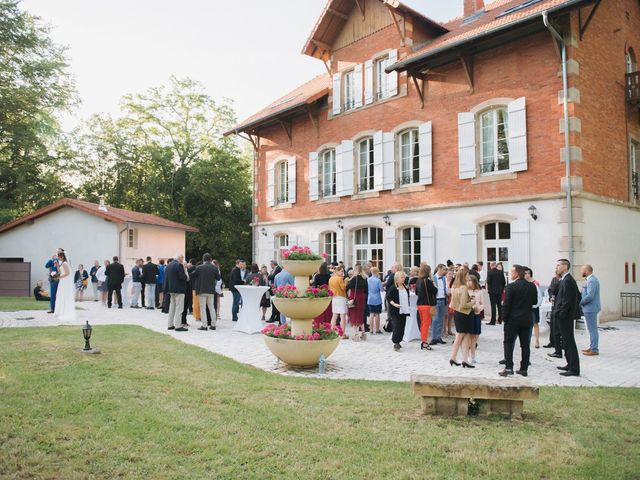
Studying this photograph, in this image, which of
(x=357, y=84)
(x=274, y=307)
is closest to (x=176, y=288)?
(x=274, y=307)

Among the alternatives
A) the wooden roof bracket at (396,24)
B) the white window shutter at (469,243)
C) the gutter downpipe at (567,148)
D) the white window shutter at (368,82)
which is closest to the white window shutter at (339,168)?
the white window shutter at (368,82)

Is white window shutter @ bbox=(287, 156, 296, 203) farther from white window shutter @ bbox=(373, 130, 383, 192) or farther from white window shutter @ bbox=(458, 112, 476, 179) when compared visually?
white window shutter @ bbox=(458, 112, 476, 179)

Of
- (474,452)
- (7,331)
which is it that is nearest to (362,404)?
(474,452)

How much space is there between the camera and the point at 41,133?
28.8 meters

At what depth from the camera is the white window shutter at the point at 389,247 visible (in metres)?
16.7

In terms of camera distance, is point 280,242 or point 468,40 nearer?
point 468,40

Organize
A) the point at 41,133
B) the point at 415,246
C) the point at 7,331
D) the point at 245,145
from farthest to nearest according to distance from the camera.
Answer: the point at 245,145 < the point at 41,133 < the point at 415,246 < the point at 7,331

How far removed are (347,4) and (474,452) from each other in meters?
17.8

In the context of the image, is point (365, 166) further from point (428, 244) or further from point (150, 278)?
point (150, 278)

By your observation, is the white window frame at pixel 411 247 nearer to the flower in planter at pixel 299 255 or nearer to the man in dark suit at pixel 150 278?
the man in dark suit at pixel 150 278

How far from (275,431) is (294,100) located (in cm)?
1741

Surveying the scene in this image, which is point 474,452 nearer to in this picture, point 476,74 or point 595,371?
point 595,371

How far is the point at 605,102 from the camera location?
14195 millimetres

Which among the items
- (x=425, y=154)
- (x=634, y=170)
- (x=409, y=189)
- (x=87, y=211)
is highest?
(x=425, y=154)
